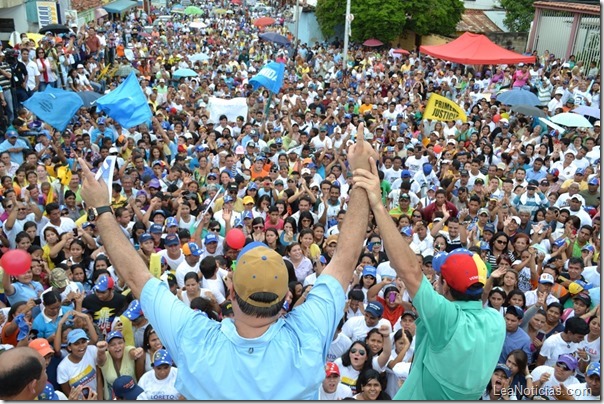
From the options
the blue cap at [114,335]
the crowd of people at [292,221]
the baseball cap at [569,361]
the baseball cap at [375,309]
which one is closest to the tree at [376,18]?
the crowd of people at [292,221]

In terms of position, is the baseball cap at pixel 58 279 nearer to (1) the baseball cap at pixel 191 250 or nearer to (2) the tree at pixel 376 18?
(1) the baseball cap at pixel 191 250

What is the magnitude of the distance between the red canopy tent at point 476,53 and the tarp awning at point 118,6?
923 inches

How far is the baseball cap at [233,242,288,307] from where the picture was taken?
174 cm

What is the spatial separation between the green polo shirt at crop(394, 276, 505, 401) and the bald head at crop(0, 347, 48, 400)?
5.11ft

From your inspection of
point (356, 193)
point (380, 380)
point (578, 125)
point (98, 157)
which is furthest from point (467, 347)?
point (578, 125)

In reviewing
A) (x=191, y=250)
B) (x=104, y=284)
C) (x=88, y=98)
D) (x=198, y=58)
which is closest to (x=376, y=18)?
(x=198, y=58)

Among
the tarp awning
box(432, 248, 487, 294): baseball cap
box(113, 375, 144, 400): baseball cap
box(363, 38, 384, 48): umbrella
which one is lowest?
the tarp awning

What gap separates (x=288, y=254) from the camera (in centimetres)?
701

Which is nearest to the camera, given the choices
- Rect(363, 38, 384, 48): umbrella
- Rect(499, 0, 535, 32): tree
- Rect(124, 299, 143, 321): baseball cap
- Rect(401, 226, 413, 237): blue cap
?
Rect(124, 299, 143, 321): baseball cap

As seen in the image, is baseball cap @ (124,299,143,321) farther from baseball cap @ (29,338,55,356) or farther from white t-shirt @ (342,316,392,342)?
white t-shirt @ (342,316,392,342)

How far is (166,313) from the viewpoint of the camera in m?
1.82

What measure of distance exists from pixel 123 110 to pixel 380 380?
6.71m

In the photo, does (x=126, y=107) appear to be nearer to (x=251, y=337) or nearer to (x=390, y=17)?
(x=251, y=337)

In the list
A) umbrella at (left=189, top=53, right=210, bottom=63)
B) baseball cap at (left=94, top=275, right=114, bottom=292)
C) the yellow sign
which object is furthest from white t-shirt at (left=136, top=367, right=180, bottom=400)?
umbrella at (left=189, top=53, right=210, bottom=63)
